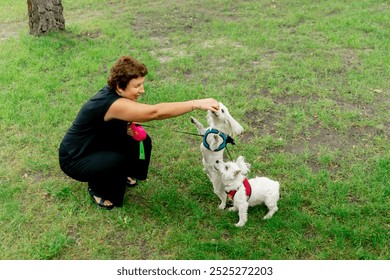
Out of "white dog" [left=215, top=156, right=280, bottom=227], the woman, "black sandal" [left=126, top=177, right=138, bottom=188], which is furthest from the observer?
"black sandal" [left=126, top=177, right=138, bottom=188]

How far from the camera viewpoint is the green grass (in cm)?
388

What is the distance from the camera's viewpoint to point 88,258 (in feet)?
12.2

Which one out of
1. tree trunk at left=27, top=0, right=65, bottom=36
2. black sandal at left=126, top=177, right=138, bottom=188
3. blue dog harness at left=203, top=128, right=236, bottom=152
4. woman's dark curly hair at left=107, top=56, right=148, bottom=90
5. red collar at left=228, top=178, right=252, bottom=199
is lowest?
black sandal at left=126, top=177, right=138, bottom=188

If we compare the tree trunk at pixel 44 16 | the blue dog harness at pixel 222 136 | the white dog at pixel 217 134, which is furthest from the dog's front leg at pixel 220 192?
the tree trunk at pixel 44 16

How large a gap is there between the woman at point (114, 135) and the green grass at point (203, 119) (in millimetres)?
329

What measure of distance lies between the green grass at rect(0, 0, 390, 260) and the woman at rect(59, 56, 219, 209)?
33 cm

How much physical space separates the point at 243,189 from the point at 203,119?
2.06 m

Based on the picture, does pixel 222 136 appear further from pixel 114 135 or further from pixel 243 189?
pixel 114 135

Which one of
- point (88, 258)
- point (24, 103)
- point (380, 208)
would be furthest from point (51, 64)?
point (380, 208)

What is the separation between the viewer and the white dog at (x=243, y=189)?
3.83m

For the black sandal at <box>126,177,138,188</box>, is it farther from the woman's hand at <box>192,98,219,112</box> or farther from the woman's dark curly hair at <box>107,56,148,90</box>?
the woman's hand at <box>192,98,219,112</box>

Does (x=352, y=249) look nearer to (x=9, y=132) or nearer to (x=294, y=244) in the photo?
(x=294, y=244)

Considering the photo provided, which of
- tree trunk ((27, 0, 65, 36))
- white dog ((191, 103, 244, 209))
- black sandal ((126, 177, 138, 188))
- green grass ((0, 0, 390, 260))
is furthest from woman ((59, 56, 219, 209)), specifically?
tree trunk ((27, 0, 65, 36))

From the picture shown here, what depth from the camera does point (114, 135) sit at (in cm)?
408
